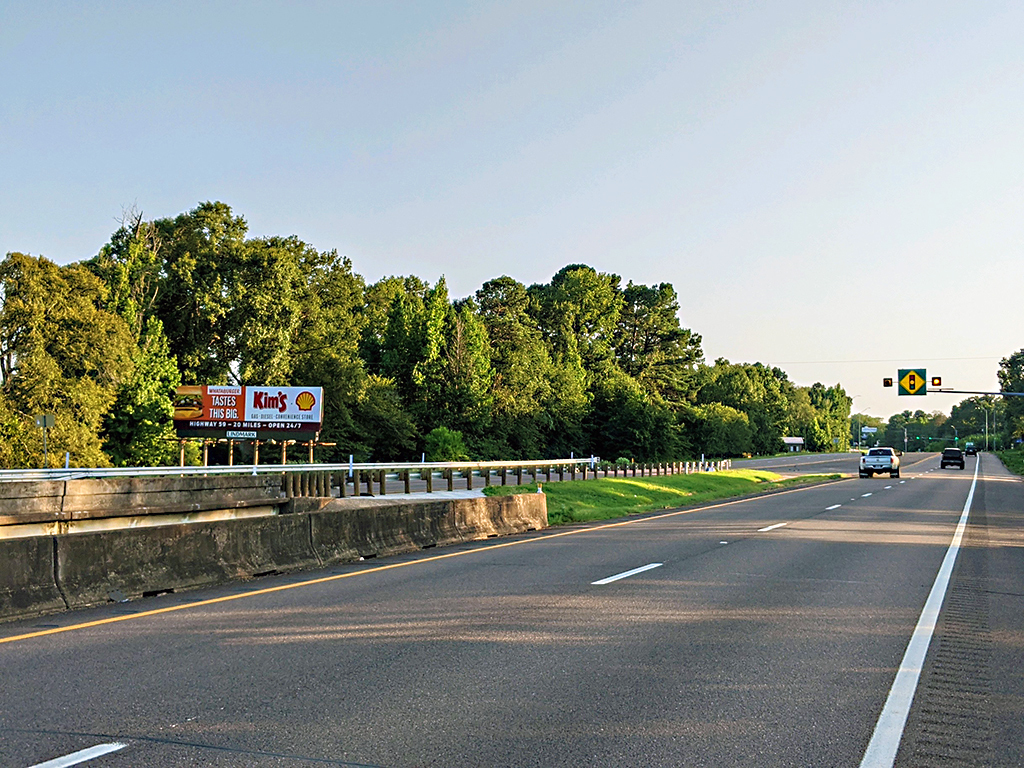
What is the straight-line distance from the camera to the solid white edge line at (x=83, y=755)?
4.89 meters

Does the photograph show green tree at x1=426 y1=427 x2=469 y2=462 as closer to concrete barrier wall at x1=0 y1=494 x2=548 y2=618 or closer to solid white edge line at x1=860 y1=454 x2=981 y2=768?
concrete barrier wall at x1=0 y1=494 x2=548 y2=618

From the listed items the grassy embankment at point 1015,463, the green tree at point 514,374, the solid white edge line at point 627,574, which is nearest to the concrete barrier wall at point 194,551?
the solid white edge line at point 627,574

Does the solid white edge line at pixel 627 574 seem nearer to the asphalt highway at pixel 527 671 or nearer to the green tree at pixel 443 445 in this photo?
the asphalt highway at pixel 527 671

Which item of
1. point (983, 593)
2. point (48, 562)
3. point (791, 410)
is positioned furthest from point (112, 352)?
point (791, 410)

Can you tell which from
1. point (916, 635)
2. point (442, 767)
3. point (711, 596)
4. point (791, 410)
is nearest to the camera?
point (442, 767)

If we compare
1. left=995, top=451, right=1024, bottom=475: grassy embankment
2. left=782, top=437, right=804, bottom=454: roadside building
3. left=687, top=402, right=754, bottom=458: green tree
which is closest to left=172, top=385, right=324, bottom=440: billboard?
left=995, top=451, right=1024, bottom=475: grassy embankment

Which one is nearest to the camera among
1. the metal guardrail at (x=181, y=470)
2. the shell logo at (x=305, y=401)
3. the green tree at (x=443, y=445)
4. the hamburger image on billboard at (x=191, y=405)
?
the metal guardrail at (x=181, y=470)

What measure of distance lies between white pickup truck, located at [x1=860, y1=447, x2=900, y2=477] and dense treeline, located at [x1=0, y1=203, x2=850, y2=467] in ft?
85.3

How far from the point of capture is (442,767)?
16.2ft

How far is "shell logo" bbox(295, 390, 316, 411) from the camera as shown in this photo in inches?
1977

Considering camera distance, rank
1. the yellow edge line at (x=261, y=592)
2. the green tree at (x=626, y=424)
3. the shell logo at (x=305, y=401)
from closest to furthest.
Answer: the yellow edge line at (x=261, y=592) < the shell logo at (x=305, y=401) < the green tree at (x=626, y=424)

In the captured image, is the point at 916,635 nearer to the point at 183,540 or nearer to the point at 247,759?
the point at 247,759

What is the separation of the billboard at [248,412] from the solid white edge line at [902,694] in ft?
135

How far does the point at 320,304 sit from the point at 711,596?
64.0 metres
